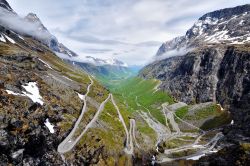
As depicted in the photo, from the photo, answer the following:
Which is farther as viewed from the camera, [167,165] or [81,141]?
[167,165]

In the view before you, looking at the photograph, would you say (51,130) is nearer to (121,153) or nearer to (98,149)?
(98,149)

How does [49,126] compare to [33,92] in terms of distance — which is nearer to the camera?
[49,126]

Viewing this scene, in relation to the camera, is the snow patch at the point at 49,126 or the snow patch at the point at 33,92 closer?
the snow patch at the point at 49,126

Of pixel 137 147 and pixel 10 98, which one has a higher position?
pixel 10 98

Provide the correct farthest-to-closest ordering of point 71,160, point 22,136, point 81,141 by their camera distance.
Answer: point 81,141 → point 71,160 → point 22,136

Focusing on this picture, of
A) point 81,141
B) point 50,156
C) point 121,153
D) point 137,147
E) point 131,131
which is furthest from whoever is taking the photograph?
point 131,131

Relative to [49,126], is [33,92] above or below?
above

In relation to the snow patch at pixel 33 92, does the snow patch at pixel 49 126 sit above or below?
below

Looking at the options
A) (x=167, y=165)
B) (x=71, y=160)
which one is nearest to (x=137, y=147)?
(x=167, y=165)
